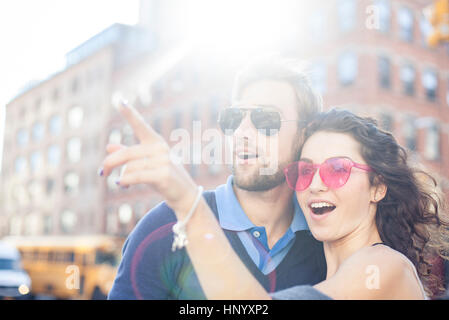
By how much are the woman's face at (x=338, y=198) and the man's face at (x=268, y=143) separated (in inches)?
4.8

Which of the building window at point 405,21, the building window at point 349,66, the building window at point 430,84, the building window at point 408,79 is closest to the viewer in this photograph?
the building window at point 349,66

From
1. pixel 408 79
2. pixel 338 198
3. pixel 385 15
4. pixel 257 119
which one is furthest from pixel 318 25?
pixel 338 198

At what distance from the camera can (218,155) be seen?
8.21ft

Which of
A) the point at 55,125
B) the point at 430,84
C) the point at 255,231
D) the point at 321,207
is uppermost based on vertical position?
the point at 430,84

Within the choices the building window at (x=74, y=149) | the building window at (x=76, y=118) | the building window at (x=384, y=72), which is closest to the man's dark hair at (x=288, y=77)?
the building window at (x=74, y=149)

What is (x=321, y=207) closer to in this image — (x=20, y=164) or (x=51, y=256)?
(x=20, y=164)

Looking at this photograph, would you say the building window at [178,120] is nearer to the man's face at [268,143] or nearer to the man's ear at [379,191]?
the man's face at [268,143]

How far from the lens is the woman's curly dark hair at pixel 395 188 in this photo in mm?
2113

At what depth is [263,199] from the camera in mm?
2230

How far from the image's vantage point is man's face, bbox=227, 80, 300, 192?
2.16 meters

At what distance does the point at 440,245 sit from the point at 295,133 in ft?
2.88

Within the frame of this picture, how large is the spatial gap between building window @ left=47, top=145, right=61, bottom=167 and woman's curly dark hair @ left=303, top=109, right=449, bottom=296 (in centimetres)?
243

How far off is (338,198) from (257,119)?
1.65 ft

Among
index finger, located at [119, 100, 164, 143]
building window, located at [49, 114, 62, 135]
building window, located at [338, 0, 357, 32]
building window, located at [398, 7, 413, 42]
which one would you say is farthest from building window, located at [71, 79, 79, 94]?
building window, located at [398, 7, 413, 42]
